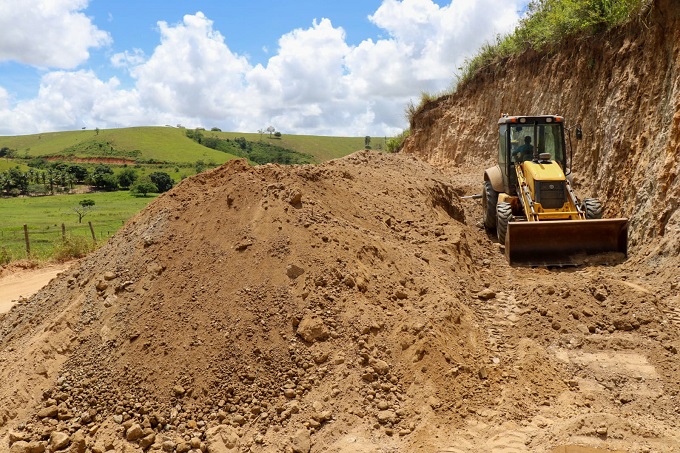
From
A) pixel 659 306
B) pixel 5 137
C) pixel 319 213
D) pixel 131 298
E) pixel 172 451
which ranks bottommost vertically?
pixel 172 451

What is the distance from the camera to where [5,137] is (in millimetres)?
123812

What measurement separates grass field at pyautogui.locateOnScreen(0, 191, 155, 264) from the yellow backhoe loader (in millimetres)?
17240

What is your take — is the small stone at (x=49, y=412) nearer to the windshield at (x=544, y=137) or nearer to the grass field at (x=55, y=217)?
the windshield at (x=544, y=137)

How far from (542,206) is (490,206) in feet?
6.53

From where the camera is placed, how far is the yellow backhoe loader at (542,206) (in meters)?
8.91

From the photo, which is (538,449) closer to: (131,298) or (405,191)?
(131,298)

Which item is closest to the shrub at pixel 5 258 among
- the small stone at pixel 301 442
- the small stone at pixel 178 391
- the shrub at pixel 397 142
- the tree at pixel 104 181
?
the small stone at pixel 178 391

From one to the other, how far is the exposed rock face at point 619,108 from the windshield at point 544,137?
1.41 m

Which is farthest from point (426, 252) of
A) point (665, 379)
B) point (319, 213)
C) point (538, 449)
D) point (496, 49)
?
point (496, 49)

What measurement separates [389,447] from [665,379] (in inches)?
121

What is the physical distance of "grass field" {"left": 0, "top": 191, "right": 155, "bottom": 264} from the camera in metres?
27.1

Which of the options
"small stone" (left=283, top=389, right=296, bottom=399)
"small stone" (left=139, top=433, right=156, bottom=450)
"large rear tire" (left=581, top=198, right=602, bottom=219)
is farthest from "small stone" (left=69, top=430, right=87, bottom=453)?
"large rear tire" (left=581, top=198, right=602, bottom=219)

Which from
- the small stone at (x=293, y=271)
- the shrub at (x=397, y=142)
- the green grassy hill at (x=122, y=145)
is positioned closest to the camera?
the small stone at (x=293, y=271)

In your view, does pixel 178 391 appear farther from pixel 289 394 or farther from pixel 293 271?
pixel 293 271
